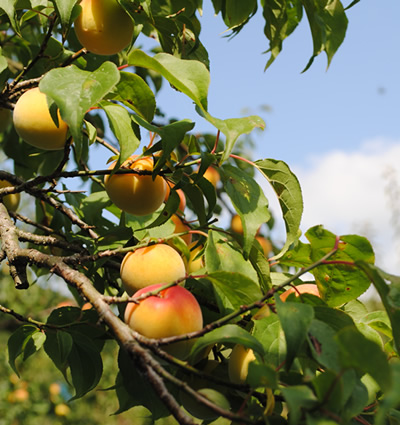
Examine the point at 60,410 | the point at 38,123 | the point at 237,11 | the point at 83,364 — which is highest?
Result: the point at 237,11

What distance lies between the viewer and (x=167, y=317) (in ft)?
1.86

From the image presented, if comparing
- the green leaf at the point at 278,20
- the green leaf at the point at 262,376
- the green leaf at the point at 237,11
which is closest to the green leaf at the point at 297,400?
the green leaf at the point at 262,376

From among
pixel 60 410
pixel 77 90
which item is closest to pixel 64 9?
pixel 77 90

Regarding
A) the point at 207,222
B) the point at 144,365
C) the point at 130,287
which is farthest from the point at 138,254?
the point at 144,365

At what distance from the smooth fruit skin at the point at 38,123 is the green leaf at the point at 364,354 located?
520 mm

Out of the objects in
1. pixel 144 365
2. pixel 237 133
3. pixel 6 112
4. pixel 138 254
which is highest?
pixel 6 112

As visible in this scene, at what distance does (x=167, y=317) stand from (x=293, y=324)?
0.50 ft

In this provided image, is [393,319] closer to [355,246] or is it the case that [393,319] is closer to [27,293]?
[355,246]

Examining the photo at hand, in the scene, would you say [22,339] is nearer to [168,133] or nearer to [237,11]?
[168,133]

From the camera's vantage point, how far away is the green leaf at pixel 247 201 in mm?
669

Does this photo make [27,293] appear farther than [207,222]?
Yes

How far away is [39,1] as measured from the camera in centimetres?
90

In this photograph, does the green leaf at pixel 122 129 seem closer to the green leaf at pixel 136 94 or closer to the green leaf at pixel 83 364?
the green leaf at pixel 136 94

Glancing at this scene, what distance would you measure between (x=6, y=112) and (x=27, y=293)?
3290mm
